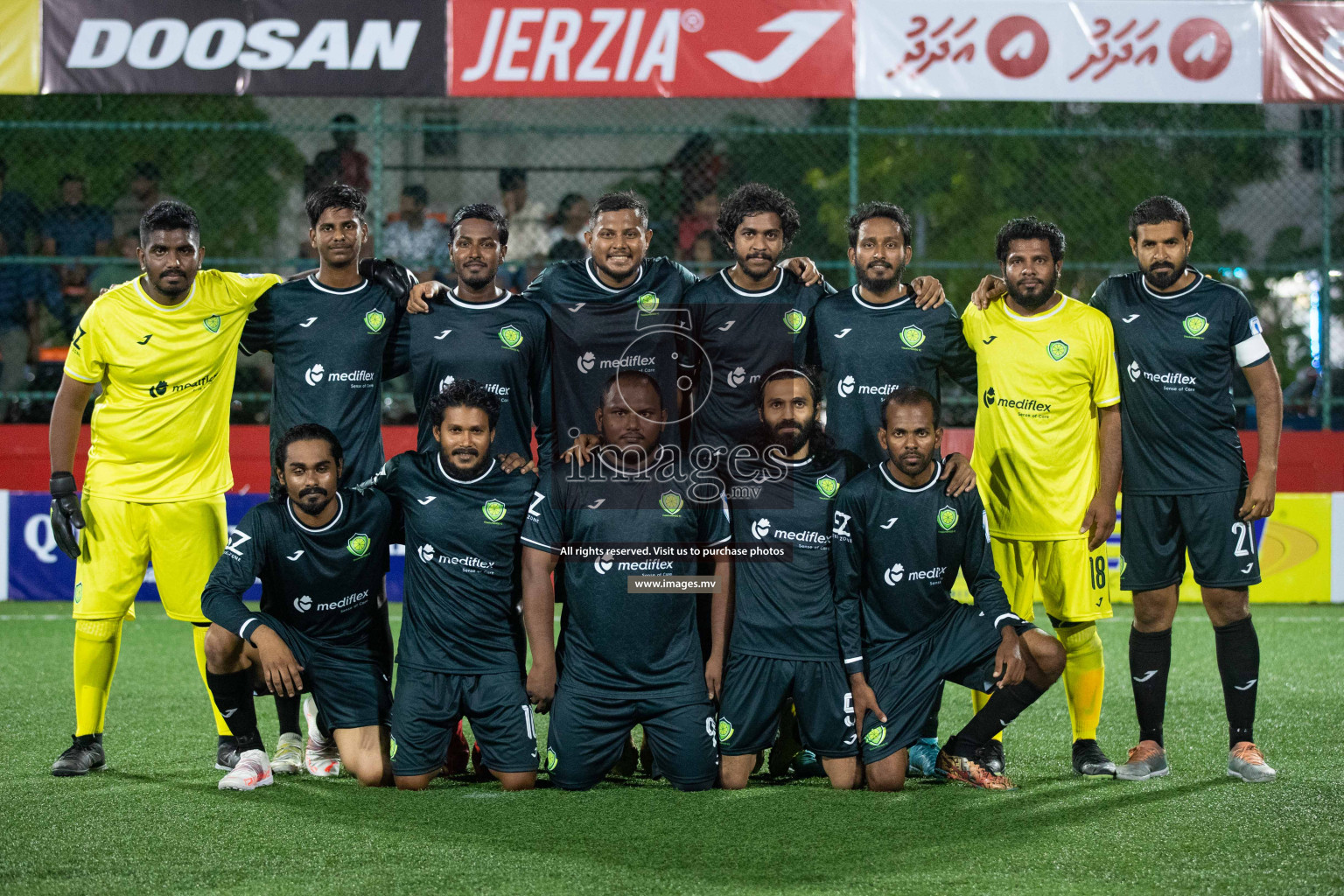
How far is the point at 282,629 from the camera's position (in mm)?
5031

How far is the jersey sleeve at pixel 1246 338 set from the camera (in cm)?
525

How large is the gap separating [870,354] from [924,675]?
4.07ft

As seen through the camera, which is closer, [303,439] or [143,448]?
[303,439]

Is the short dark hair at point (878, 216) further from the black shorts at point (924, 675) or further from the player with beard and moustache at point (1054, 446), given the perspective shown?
the black shorts at point (924, 675)

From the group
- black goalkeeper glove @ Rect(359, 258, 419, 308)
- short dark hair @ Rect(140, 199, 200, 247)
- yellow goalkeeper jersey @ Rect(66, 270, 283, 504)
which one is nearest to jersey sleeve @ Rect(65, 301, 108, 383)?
yellow goalkeeper jersey @ Rect(66, 270, 283, 504)

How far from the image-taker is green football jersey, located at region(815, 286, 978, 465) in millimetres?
5289

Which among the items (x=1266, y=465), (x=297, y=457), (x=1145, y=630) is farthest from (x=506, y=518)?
(x=1266, y=465)

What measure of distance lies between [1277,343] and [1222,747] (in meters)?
11.9

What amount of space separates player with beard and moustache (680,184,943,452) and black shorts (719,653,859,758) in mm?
910

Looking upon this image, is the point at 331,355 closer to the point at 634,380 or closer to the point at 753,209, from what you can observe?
the point at 634,380

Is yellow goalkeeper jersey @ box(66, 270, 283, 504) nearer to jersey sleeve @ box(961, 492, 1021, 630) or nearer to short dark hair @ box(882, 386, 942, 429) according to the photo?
short dark hair @ box(882, 386, 942, 429)

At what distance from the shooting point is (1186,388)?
5.30 m

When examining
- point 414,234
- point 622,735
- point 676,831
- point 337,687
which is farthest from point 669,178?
point 676,831

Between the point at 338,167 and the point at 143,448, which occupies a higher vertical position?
the point at 338,167
